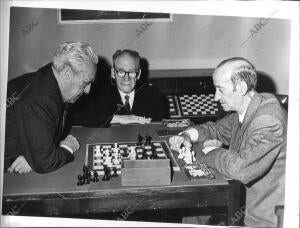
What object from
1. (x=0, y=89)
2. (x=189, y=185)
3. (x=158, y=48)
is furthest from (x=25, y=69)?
(x=189, y=185)

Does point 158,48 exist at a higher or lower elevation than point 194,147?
higher

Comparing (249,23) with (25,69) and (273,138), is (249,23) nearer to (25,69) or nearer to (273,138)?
(273,138)

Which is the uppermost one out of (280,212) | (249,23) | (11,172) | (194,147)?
(249,23)

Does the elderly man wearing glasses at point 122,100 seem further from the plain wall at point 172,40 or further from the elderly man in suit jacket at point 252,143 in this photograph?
the elderly man in suit jacket at point 252,143

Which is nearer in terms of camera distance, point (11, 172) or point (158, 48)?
point (11, 172)

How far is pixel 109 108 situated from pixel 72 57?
53cm

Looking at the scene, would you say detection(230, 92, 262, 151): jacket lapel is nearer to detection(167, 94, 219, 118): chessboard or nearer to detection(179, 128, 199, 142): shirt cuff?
detection(179, 128, 199, 142): shirt cuff

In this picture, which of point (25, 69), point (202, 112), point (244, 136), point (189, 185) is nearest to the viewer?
point (189, 185)

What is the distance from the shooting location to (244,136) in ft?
5.62

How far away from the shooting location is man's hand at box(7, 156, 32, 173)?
5.18 ft

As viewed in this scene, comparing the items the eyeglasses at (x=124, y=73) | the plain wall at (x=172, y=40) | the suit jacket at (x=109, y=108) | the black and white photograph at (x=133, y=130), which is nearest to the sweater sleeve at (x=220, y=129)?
the black and white photograph at (x=133, y=130)

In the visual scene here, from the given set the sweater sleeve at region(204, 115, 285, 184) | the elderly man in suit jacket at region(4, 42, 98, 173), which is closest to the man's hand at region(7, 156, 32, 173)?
the elderly man in suit jacket at region(4, 42, 98, 173)

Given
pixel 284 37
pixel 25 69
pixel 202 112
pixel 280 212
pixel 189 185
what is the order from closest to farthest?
pixel 189 185, pixel 280 212, pixel 284 37, pixel 25 69, pixel 202 112

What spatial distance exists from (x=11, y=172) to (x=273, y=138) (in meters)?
1.28
